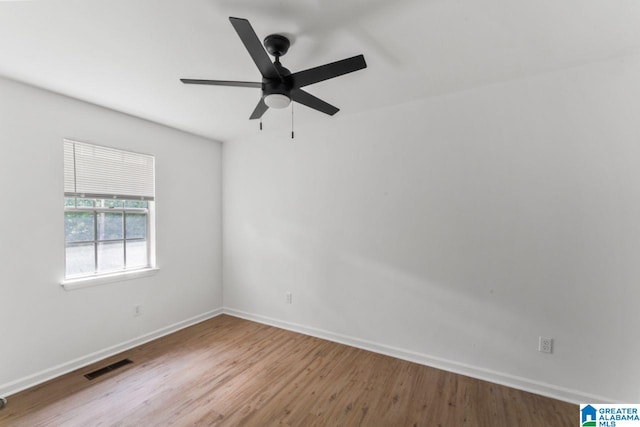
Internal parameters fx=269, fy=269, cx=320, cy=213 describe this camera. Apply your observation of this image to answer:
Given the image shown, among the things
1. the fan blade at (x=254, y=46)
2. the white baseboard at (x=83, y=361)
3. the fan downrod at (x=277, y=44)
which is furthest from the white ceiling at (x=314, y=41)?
the white baseboard at (x=83, y=361)

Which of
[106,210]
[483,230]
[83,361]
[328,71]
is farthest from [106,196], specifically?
[483,230]

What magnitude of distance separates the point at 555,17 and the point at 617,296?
2.00 meters

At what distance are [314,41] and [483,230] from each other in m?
2.10

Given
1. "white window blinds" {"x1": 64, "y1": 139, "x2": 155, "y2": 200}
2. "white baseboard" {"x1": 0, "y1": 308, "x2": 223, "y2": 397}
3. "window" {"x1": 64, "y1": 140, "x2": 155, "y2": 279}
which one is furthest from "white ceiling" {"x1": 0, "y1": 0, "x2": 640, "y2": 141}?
"white baseboard" {"x1": 0, "y1": 308, "x2": 223, "y2": 397}

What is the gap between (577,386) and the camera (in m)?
2.11

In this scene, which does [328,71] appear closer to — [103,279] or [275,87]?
[275,87]

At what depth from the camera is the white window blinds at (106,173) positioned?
263cm

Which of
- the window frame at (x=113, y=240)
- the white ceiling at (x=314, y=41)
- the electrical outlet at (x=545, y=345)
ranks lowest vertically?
the electrical outlet at (x=545, y=345)

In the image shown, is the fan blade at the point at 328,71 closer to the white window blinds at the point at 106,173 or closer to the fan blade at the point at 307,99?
A: the fan blade at the point at 307,99

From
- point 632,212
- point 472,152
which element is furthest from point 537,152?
point 632,212

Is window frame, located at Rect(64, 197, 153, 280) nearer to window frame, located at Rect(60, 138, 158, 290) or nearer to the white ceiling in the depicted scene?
window frame, located at Rect(60, 138, 158, 290)

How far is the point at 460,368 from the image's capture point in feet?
8.30

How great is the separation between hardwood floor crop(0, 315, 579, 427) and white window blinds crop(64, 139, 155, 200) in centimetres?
174

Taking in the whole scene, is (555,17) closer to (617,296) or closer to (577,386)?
(617,296)
